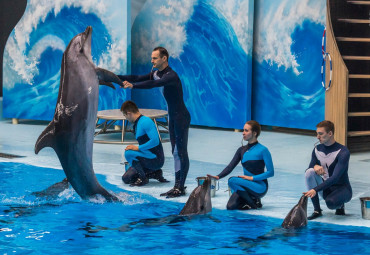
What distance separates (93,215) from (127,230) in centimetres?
59

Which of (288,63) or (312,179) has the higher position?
(288,63)

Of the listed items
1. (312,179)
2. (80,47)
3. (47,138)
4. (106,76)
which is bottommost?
(312,179)

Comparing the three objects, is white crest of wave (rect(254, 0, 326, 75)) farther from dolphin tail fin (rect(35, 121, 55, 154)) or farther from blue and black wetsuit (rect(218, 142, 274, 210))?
dolphin tail fin (rect(35, 121, 55, 154))

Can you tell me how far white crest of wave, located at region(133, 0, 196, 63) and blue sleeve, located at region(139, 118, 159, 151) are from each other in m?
5.41

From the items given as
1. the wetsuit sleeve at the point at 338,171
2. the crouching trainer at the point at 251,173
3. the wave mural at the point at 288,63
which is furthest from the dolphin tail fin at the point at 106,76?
the wave mural at the point at 288,63

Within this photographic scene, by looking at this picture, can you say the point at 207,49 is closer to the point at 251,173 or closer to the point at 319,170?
the point at 251,173

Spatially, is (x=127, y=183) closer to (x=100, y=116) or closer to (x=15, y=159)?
(x=15, y=159)

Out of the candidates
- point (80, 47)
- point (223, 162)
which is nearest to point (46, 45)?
point (223, 162)

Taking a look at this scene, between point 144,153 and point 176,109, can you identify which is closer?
point 176,109

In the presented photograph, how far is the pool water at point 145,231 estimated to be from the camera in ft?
17.3

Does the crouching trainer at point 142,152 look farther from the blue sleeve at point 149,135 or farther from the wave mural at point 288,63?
the wave mural at point 288,63

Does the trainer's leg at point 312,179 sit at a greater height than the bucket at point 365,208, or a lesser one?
greater

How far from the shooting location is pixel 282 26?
38.2ft

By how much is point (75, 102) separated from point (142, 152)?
1.75m
